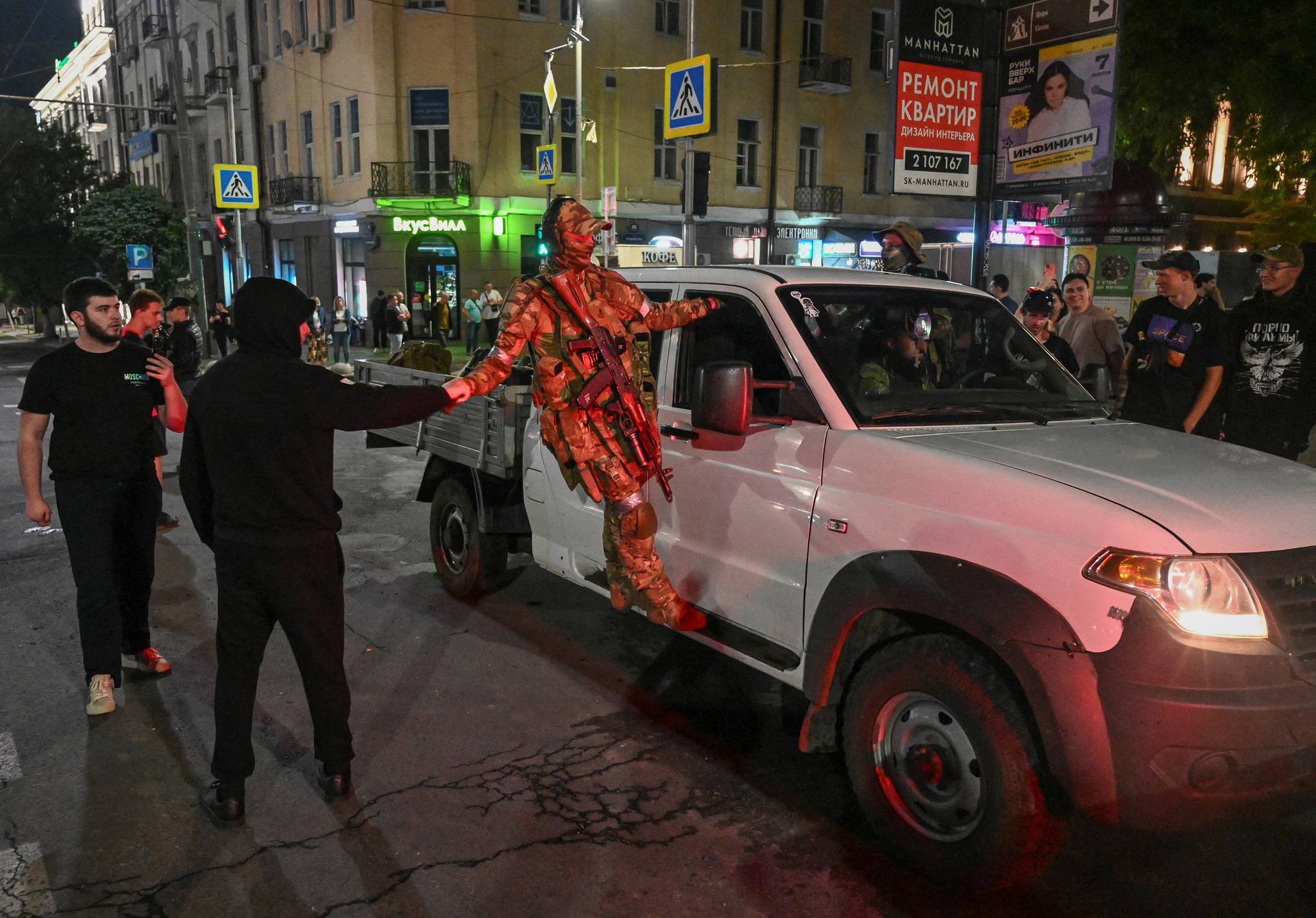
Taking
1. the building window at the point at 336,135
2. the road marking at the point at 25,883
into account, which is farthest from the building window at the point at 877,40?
the road marking at the point at 25,883

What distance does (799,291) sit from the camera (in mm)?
4203

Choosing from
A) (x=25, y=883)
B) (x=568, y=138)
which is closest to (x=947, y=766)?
(x=25, y=883)

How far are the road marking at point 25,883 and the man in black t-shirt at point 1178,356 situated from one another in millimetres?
5888

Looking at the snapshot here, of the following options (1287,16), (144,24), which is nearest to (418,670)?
(1287,16)

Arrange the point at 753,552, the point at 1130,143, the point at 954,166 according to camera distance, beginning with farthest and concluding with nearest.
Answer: the point at 1130,143, the point at 954,166, the point at 753,552

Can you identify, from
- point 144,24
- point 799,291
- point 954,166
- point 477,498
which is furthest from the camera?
point 144,24

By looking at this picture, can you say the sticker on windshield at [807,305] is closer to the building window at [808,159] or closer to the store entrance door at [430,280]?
the store entrance door at [430,280]

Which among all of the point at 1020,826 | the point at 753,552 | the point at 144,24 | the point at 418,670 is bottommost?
the point at 418,670

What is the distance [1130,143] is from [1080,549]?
18.2 meters

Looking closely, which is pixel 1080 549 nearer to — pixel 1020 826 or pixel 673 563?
pixel 1020 826

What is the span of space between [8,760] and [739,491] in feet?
10.7

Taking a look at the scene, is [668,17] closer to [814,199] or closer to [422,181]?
[814,199]

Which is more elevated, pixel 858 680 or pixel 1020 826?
pixel 858 680

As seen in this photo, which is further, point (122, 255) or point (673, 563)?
point (122, 255)
